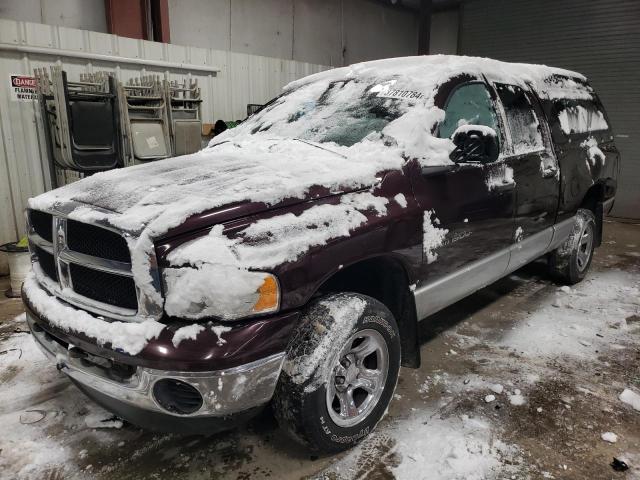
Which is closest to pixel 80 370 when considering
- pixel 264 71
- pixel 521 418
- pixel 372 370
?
pixel 372 370

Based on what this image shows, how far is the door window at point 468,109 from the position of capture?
2.88 metres

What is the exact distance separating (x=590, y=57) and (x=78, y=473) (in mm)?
10252

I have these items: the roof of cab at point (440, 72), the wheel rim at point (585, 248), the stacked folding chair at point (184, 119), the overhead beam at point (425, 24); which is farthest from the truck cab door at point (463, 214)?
the overhead beam at point (425, 24)

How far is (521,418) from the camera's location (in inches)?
104

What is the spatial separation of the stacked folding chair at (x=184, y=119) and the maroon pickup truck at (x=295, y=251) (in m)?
2.70

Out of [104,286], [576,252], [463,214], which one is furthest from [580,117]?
[104,286]

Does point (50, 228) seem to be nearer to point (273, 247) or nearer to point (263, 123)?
point (273, 247)

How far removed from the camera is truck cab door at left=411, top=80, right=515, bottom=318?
2.64 metres

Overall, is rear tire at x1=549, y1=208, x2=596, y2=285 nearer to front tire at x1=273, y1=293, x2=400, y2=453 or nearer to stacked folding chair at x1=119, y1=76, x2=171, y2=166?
front tire at x1=273, y1=293, x2=400, y2=453

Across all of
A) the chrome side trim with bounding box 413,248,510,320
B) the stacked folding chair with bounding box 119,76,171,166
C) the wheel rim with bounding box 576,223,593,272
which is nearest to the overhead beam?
the stacked folding chair with bounding box 119,76,171,166

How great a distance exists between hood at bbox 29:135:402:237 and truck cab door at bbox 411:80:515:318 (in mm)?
400

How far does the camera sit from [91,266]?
2.02m

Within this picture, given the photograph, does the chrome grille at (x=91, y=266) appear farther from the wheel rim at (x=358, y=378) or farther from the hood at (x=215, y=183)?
the wheel rim at (x=358, y=378)

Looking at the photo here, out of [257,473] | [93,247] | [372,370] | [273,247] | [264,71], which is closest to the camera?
[273,247]
